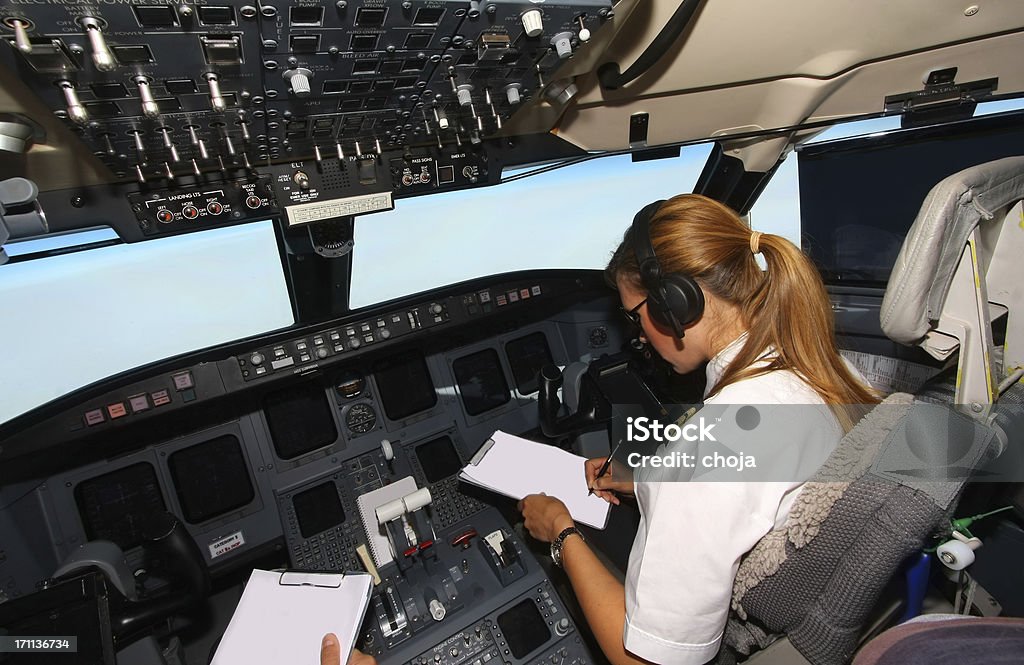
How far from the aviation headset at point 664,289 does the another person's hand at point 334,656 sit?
1.23m

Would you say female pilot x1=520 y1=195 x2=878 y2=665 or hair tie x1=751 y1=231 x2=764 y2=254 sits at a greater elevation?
hair tie x1=751 y1=231 x2=764 y2=254

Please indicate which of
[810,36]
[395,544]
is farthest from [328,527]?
[810,36]

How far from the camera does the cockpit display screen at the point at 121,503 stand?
2.07 meters

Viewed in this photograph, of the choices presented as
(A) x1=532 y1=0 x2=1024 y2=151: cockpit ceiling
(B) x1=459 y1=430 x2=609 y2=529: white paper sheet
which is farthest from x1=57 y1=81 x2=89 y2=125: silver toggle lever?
(B) x1=459 y1=430 x2=609 y2=529: white paper sheet

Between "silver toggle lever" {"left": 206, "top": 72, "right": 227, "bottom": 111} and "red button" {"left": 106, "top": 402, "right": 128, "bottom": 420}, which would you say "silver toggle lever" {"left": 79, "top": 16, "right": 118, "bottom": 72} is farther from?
"red button" {"left": 106, "top": 402, "right": 128, "bottom": 420}

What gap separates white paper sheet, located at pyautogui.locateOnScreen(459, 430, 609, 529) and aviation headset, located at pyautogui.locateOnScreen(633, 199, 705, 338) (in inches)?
35.0

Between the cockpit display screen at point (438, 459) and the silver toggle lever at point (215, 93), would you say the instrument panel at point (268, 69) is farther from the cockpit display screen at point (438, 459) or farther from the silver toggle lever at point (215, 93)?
the cockpit display screen at point (438, 459)

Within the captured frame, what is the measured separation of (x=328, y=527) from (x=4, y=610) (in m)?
1.13

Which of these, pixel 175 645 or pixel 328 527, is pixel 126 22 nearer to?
pixel 175 645

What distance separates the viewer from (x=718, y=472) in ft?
3.05

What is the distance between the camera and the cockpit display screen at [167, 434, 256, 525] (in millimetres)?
2209

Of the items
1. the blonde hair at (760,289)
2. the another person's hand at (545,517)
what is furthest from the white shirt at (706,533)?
the another person's hand at (545,517)

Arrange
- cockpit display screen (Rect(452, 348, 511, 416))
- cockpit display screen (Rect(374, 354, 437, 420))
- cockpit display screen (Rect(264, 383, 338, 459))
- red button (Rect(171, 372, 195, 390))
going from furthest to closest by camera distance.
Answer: cockpit display screen (Rect(452, 348, 511, 416)) < cockpit display screen (Rect(374, 354, 437, 420)) < cockpit display screen (Rect(264, 383, 338, 459)) < red button (Rect(171, 372, 195, 390))

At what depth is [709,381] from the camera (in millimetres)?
1212
